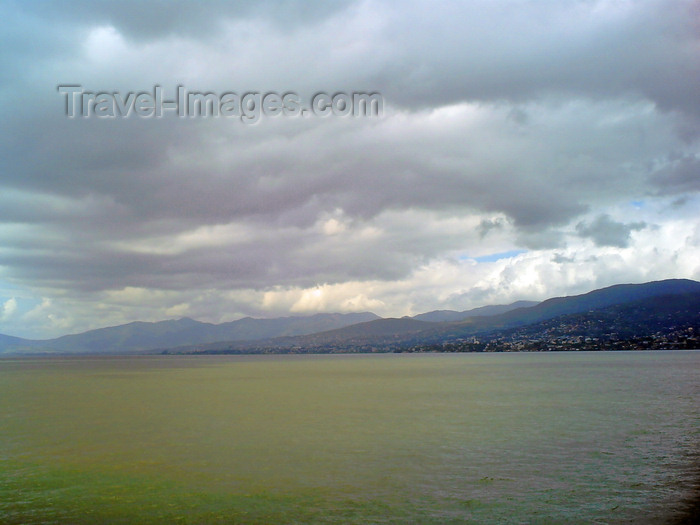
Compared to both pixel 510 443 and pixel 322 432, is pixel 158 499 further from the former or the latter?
pixel 510 443

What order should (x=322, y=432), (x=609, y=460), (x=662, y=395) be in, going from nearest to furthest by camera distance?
1. (x=609, y=460)
2. (x=322, y=432)
3. (x=662, y=395)

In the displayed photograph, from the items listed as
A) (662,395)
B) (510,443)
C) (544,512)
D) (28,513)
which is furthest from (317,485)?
(662,395)

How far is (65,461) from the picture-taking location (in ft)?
111

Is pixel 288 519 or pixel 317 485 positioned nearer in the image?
pixel 288 519

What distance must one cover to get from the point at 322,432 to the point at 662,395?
160 ft

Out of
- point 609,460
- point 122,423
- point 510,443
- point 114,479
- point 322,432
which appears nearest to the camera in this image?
point 114,479

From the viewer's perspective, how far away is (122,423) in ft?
168

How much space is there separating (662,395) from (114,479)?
65.7 m

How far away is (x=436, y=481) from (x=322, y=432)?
17701mm

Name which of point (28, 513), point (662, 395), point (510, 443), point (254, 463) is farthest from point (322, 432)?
point (662, 395)

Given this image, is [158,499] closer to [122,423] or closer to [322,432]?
[322,432]

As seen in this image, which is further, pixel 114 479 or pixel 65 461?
pixel 65 461

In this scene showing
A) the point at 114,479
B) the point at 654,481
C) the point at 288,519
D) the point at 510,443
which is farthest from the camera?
the point at 510,443

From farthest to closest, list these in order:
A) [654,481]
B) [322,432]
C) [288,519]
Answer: [322,432], [654,481], [288,519]
